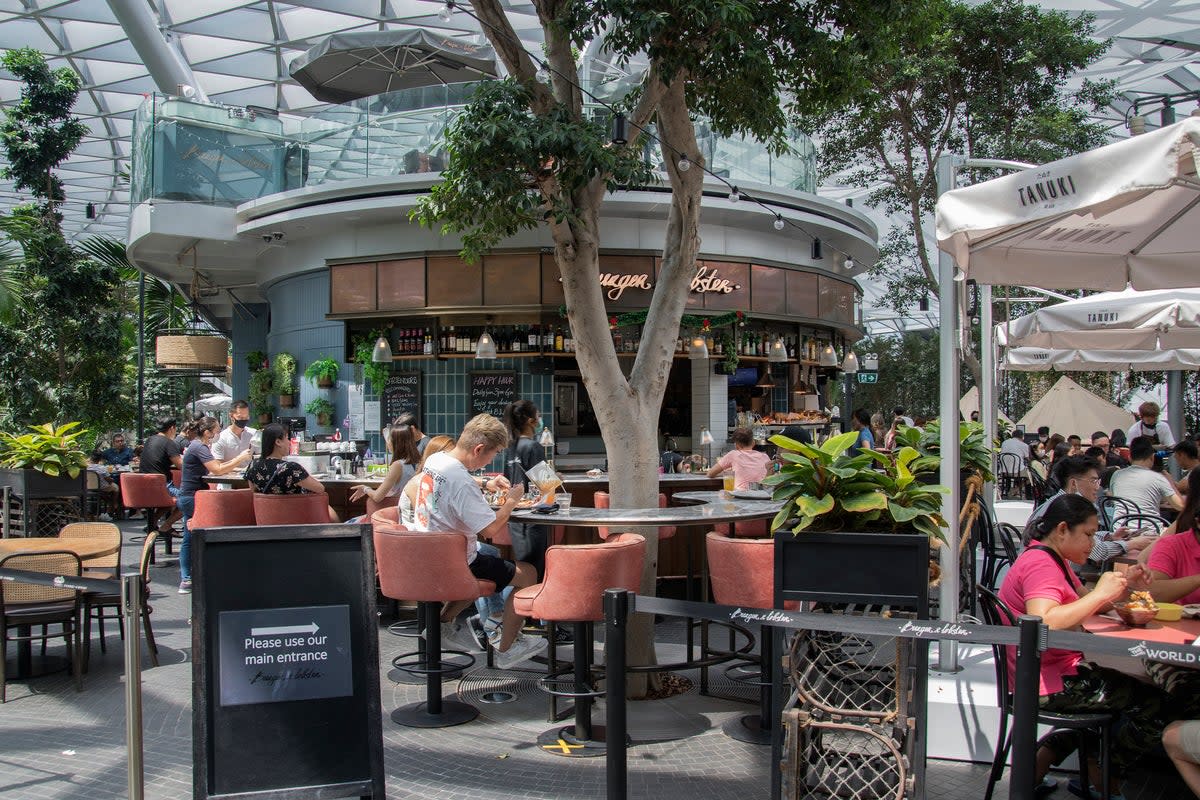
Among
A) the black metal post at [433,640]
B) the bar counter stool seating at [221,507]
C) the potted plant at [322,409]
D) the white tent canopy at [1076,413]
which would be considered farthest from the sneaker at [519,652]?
the white tent canopy at [1076,413]

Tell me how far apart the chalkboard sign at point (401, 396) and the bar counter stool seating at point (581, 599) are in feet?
29.3

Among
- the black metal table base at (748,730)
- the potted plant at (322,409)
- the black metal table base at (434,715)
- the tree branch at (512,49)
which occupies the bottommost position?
the black metal table base at (748,730)

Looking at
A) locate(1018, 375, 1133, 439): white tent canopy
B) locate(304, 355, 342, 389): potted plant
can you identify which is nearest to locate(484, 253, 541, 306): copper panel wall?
locate(304, 355, 342, 389): potted plant

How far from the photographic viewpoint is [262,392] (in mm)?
15383

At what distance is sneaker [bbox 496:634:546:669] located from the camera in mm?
5688

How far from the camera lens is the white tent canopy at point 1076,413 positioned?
18406 millimetres

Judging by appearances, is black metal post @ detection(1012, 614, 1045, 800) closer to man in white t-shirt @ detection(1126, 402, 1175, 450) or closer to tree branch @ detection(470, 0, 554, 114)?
tree branch @ detection(470, 0, 554, 114)

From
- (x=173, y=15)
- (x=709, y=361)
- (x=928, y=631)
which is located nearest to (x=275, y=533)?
(x=928, y=631)

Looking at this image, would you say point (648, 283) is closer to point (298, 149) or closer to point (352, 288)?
point (352, 288)

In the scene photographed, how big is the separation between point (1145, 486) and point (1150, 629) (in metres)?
4.19

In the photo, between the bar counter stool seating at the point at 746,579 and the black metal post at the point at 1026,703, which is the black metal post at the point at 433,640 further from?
the black metal post at the point at 1026,703

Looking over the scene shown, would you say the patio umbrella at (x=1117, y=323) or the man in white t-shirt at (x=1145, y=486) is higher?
the patio umbrella at (x=1117, y=323)

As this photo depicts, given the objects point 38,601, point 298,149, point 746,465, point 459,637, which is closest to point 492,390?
point 298,149

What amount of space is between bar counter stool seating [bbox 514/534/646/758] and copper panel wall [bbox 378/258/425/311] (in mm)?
8747
